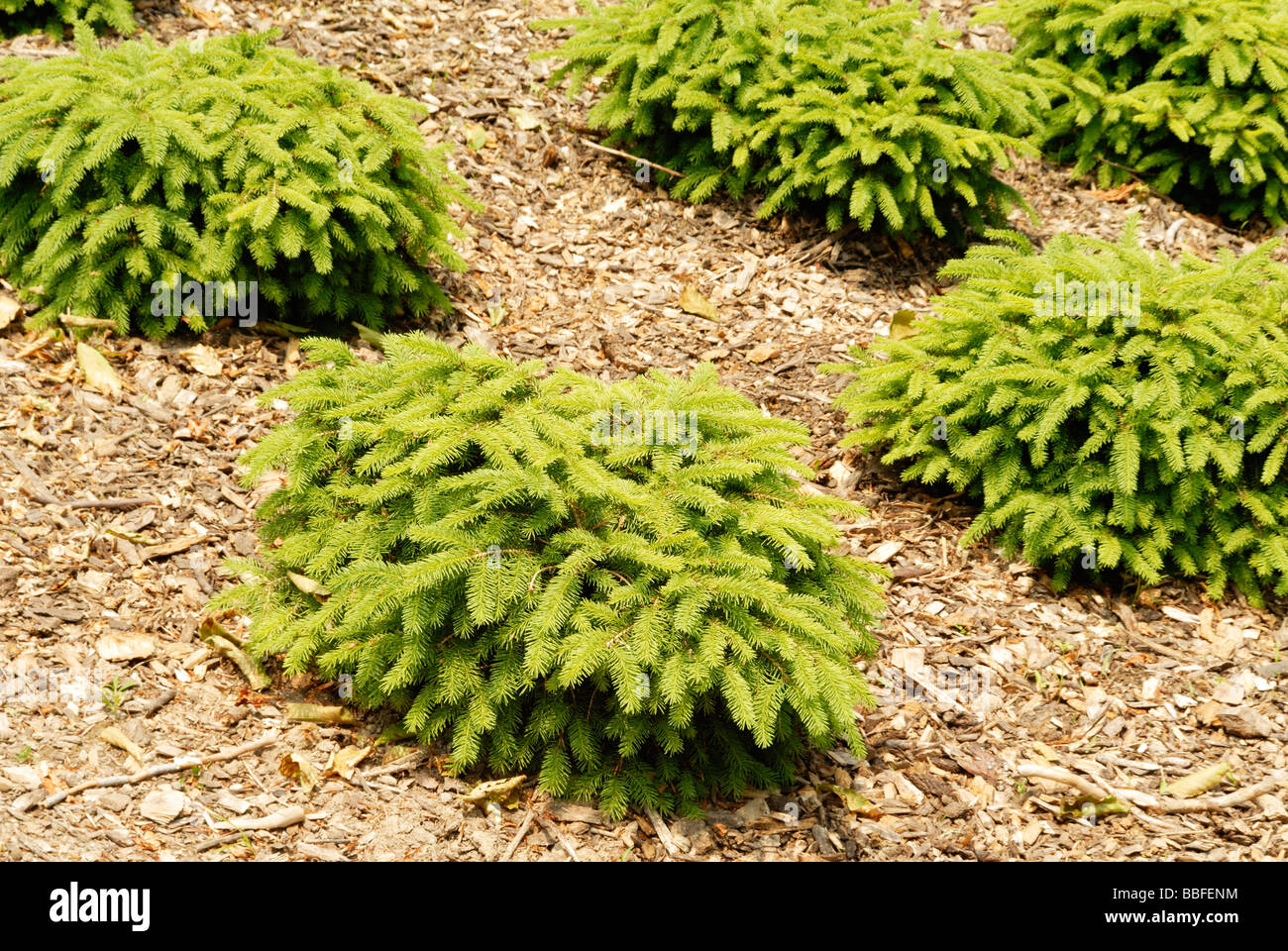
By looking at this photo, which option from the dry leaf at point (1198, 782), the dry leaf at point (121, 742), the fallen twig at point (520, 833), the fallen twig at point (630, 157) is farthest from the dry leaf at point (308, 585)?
the fallen twig at point (630, 157)

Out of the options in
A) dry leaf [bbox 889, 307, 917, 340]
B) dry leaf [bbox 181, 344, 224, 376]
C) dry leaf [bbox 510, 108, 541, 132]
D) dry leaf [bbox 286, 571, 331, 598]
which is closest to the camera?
dry leaf [bbox 286, 571, 331, 598]

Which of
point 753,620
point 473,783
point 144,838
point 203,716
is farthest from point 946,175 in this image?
point 144,838

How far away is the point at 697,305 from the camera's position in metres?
6.53

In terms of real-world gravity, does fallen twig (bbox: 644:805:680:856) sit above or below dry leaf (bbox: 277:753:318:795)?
below

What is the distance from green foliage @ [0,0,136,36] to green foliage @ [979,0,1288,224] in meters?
5.66

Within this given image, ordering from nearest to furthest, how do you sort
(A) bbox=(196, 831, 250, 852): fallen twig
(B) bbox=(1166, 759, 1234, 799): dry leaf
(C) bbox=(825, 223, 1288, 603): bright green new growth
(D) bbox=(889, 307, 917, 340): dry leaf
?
(A) bbox=(196, 831, 250, 852): fallen twig, (B) bbox=(1166, 759, 1234, 799): dry leaf, (C) bbox=(825, 223, 1288, 603): bright green new growth, (D) bbox=(889, 307, 917, 340): dry leaf

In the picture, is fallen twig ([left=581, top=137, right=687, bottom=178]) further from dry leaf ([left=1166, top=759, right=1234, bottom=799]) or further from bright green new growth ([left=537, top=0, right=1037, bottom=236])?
dry leaf ([left=1166, top=759, right=1234, bottom=799])

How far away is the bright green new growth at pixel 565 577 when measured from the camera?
3.65 m

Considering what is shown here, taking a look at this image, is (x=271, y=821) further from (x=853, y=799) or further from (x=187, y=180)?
(x=187, y=180)

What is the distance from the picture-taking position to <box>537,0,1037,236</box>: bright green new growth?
20.9 ft

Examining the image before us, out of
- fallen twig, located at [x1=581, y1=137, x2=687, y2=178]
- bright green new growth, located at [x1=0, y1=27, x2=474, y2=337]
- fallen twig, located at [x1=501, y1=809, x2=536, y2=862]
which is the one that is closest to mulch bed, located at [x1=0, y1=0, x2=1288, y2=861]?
fallen twig, located at [x1=501, y1=809, x2=536, y2=862]

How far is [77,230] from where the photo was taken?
5328 millimetres

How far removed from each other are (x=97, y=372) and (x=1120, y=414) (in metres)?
4.84

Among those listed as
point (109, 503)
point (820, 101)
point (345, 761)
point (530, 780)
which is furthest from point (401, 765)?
point (820, 101)
